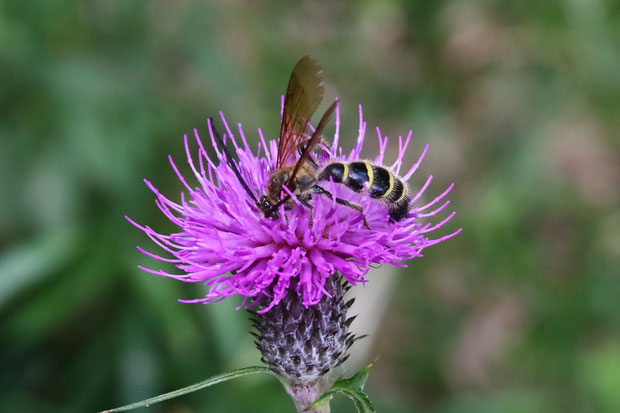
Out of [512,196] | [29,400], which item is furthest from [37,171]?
[512,196]

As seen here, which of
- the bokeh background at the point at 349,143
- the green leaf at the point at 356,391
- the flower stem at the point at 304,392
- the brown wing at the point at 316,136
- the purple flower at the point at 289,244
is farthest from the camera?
the bokeh background at the point at 349,143

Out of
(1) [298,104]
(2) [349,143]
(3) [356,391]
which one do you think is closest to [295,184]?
(1) [298,104]

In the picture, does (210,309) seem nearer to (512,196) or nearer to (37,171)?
(37,171)

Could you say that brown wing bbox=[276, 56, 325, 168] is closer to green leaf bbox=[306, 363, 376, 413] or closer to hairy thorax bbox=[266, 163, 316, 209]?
hairy thorax bbox=[266, 163, 316, 209]

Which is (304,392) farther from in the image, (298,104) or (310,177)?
(298,104)

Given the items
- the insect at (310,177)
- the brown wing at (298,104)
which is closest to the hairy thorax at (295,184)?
the insect at (310,177)

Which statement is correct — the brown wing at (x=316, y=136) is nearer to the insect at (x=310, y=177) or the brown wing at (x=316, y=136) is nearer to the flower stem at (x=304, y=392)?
the insect at (x=310, y=177)

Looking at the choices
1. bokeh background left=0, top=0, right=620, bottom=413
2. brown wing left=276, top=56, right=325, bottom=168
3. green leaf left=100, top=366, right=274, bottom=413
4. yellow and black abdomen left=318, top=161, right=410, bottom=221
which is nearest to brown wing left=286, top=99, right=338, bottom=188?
yellow and black abdomen left=318, top=161, right=410, bottom=221
